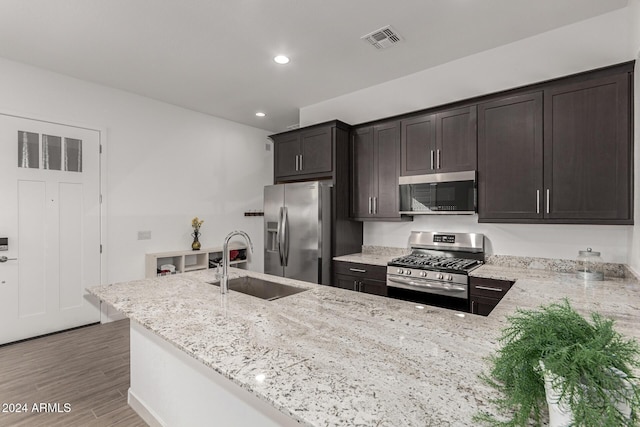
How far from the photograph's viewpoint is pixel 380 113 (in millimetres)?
3855

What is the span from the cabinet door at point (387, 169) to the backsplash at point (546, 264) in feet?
3.50

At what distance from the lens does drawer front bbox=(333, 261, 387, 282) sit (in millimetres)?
3197

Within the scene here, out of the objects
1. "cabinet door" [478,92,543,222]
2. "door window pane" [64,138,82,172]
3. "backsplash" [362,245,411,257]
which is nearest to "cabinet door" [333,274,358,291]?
"backsplash" [362,245,411,257]

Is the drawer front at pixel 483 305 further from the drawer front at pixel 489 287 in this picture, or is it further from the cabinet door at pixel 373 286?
the cabinet door at pixel 373 286

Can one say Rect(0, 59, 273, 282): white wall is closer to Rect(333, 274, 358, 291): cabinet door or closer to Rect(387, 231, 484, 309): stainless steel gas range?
Rect(333, 274, 358, 291): cabinet door

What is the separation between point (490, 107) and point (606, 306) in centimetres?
184

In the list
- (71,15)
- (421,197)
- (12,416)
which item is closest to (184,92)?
(71,15)

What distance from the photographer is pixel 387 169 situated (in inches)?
140

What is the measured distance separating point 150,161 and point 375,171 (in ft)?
9.87

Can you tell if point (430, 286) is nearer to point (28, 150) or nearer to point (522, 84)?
point (522, 84)

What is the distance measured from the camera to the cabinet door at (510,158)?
104 inches

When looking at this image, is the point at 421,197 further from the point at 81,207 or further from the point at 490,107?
the point at 81,207

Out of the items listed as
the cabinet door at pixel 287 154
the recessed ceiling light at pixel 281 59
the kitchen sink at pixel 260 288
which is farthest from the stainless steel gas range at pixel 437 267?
the recessed ceiling light at pixel 281 59

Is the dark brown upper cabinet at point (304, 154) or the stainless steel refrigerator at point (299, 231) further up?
the dark brown upper cabinet at point (304, 154)
